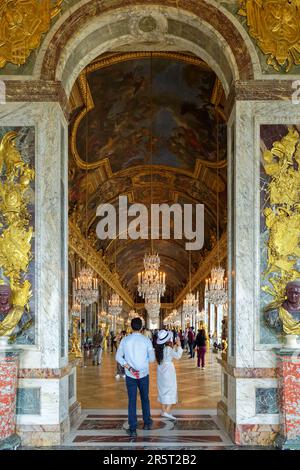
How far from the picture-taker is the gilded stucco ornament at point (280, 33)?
8.12 m

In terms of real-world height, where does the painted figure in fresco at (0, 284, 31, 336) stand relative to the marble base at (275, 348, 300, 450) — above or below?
above

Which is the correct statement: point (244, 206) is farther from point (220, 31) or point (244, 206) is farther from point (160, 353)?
point (160, 353)

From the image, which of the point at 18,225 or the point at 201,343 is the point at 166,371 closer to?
the point at 18,225

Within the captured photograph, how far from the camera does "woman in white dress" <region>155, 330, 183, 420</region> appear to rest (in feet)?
31.8

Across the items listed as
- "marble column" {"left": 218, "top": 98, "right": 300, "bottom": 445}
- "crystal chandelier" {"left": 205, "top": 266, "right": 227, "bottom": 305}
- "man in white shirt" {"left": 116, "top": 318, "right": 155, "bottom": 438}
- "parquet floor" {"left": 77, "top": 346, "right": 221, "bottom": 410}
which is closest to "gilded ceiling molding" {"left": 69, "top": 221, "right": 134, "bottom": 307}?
"parquet floor" {"left": 77, "top": 346, "right": 221, "bottom": 410}

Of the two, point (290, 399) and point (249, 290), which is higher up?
point (249, 290)

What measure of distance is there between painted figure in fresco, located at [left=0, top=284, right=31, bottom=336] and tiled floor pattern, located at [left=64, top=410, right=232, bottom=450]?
166cm

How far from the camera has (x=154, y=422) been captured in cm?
907

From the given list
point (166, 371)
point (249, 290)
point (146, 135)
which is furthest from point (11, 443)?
point (146, 135)

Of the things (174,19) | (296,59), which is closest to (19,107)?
(174,19)

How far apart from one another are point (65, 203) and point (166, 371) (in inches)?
136

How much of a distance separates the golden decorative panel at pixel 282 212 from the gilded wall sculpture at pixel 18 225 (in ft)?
10.7

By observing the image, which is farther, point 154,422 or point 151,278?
point 151,278

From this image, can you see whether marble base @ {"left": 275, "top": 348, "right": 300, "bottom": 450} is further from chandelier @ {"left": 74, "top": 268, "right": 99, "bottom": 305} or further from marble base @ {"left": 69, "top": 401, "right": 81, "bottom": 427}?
chandelier @ {"left": 74, "top": 268, "right": 99, "bottom": 305}
